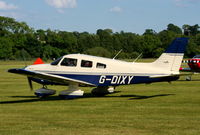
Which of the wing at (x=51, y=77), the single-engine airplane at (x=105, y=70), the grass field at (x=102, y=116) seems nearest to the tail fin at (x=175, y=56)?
the single-engine airplane at (x=105, y=70)

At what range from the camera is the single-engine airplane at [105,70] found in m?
16.2

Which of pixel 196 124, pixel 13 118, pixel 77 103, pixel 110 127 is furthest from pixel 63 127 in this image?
pixel 77 103

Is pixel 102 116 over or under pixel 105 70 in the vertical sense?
under

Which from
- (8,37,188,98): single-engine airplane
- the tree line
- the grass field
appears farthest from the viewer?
the tree line

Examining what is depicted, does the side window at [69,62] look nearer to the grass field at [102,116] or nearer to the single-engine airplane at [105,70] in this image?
the single-engine airplane at [105,70]

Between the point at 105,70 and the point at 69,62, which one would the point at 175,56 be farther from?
the point at 69,62

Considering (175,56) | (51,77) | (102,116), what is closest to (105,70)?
(51,77)

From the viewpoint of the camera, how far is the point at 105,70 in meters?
16.5

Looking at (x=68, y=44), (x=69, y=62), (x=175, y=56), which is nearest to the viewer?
(x=175, y=56)

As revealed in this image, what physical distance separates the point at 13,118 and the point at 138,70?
20.1 feet

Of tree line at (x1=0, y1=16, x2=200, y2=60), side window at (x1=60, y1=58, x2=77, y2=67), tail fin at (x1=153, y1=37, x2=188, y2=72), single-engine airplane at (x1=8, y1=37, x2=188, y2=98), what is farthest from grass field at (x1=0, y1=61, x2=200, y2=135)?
tree line at (x1=0, y1=16, x2=200, y2=60)

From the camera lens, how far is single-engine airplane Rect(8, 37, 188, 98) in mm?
16250

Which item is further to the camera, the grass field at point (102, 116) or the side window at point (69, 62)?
the side window at point (69, 62)

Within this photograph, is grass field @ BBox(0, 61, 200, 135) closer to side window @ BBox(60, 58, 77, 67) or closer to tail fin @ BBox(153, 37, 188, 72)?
tail fin @ BBox(153, 37, 188, 72)
